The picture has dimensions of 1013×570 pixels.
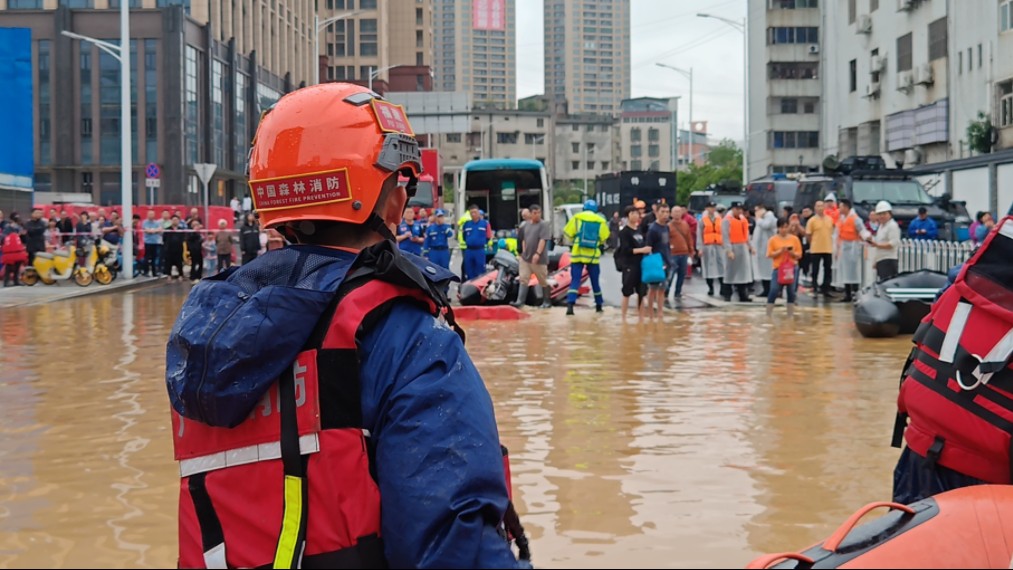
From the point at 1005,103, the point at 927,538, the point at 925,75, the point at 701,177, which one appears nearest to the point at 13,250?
the point at 927,538

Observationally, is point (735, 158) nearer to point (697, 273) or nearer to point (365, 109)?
point (697, 273)

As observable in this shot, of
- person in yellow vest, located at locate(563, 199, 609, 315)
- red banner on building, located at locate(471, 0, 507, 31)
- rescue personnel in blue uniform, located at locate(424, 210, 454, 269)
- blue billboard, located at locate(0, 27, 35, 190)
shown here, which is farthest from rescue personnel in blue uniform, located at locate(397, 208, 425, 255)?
red banner on building, located at locate(471, 0, 507, 31)

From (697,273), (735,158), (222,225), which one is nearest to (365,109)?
(222,225)

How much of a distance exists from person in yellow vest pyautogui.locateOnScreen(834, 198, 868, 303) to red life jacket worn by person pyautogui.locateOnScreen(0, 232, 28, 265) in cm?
1736

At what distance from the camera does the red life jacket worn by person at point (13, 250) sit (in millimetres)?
27359

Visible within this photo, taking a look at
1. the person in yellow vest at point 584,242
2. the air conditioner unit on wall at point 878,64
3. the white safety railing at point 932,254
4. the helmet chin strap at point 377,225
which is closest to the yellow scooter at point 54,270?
the person in yellow vest at point 584,242

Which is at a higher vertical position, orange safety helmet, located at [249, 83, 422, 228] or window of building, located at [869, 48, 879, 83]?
window of building, located at [869, 48, 879, 83]

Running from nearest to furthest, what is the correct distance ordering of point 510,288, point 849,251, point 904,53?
point 510,288 < point 849,251 < point 904,53

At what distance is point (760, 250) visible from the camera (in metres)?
23.6

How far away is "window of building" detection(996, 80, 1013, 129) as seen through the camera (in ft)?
125

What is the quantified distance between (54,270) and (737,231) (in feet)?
49.7

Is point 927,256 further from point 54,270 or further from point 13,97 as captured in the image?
point 13,97

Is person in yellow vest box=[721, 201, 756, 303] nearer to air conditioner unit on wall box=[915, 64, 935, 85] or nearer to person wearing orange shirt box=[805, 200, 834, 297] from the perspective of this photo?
person wearing orange shirt box=[805, 200, 834, 297]

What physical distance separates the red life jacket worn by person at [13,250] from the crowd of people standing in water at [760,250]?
44.8ft
